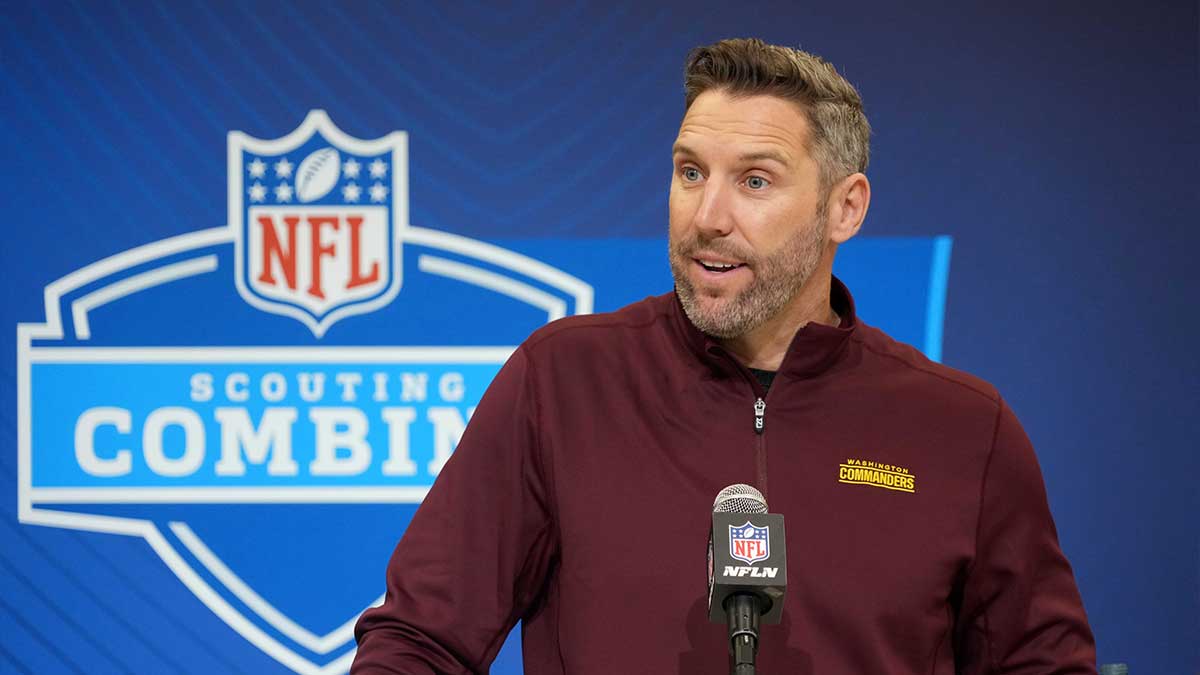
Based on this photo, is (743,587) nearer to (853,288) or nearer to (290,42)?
(853,288)

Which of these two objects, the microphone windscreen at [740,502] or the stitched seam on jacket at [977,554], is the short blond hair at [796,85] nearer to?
the stitched seam on jacket at [977,554]

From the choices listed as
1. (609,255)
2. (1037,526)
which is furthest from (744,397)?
(609,255)

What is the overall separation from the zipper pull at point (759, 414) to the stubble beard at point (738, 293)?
0.29ft

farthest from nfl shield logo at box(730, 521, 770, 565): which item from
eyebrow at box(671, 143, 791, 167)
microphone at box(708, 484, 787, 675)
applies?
eyebrow at box(671, 143, 791, 167)

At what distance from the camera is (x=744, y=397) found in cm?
148

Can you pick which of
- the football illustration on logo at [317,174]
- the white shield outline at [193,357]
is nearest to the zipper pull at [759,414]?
the white shield outline at [193,357]

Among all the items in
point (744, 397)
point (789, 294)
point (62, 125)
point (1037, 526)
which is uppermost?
point (62, 125)

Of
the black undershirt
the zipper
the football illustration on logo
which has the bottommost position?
the zipper

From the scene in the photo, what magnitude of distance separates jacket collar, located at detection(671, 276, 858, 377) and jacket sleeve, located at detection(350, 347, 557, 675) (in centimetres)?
20

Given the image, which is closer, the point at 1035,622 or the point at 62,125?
the point at 1035,622

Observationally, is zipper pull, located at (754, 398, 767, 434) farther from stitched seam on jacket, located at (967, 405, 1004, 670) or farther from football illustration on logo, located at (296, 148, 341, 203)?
football illustration on logo, located at (296, 148, 341, 203)

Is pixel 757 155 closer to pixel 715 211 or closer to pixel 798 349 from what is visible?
pixel 715 211

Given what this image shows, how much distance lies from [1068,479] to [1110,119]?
2.39 ft

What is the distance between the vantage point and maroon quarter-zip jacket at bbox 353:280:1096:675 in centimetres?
137
